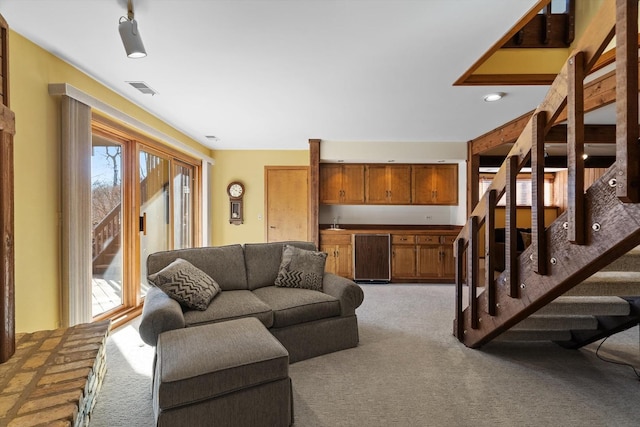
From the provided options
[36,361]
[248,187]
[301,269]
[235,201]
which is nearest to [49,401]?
[36,361]

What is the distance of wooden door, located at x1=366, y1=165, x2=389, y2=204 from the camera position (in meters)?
5.66

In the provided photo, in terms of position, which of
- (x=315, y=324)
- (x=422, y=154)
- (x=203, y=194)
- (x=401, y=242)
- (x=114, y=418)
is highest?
(x=422, y=154)

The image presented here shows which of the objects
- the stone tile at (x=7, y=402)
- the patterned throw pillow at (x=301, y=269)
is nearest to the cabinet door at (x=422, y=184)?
the patterned throw pillow at (x=301, y=269)

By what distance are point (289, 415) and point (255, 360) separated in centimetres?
38

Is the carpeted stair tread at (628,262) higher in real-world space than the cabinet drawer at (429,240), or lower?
higher

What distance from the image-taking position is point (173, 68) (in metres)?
2.53

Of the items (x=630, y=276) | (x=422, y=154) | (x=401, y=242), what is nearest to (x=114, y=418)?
(x=630, y=276)

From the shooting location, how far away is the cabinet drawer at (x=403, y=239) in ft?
17.4

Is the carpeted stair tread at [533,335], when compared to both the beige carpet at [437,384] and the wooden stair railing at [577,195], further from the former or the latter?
the wooden stair railing at [577,195]

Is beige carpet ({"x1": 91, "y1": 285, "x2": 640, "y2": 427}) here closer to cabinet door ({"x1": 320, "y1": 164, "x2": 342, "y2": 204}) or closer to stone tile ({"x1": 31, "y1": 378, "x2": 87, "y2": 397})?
stone tile ({"x1": 31, "y1": 378, "x2": 87, "y2": 397})

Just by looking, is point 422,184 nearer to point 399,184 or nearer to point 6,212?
point 399,184

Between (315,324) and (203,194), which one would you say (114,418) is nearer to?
(315,324)

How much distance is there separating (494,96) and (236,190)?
4.25m

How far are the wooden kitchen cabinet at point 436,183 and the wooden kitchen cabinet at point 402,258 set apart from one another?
83cm
